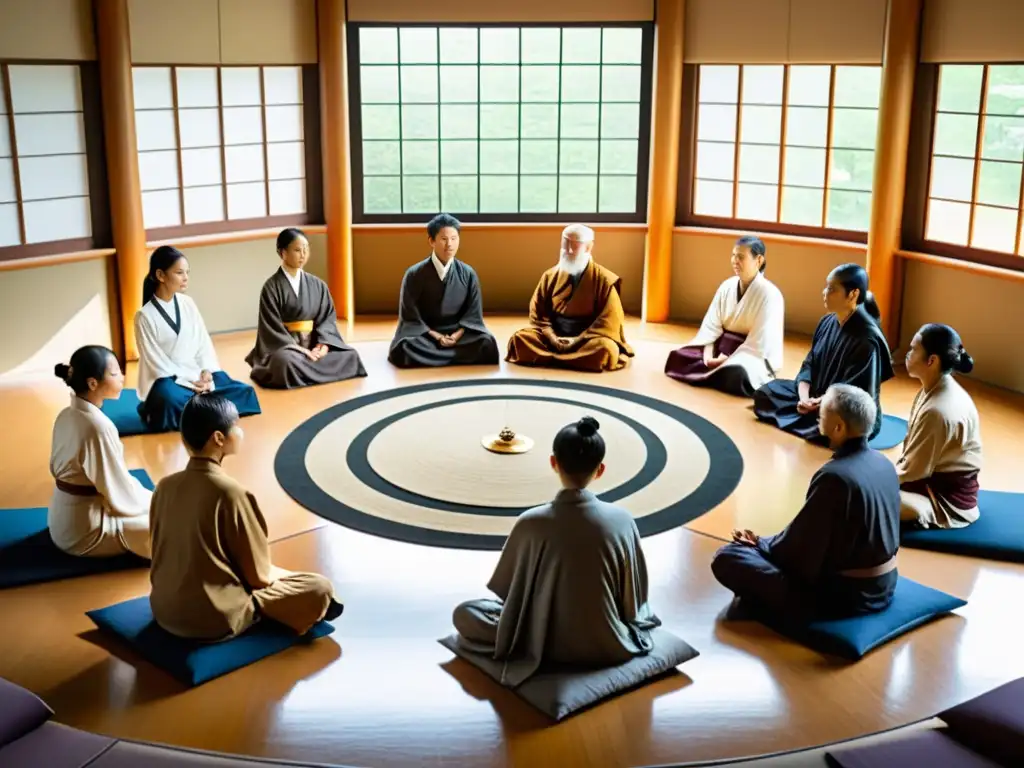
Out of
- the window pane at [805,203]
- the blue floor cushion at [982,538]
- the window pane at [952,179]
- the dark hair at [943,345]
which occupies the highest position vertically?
the window pane at [952,179]

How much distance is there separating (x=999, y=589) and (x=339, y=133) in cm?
702

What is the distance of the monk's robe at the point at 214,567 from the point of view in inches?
178

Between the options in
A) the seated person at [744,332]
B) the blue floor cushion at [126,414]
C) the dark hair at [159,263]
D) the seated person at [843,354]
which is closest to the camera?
the seated person at [843,354]

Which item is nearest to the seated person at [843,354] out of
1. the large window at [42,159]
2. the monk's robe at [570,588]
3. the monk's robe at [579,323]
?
the monk's robe at [579,323]

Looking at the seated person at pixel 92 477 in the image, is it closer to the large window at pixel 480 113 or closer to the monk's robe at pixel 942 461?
the monk's robe at pixel 942 461

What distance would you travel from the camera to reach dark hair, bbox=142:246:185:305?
7309 millimetres

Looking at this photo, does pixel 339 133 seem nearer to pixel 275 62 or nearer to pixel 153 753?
pixel 275 62

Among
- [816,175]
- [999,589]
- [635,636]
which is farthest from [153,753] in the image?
[816,175]

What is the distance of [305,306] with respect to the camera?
8.66 m

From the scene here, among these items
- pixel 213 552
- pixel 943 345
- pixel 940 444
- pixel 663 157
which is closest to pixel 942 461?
pixel 940 444

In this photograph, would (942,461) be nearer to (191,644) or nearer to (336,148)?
(191,644)

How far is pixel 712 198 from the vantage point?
10.7m

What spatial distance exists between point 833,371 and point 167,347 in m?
4.39

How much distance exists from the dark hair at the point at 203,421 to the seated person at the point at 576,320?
469cm
